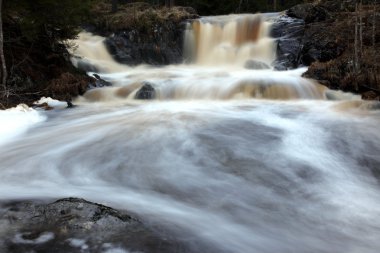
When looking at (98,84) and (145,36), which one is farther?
(145,36)

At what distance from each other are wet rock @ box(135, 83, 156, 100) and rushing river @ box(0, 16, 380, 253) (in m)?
0.29

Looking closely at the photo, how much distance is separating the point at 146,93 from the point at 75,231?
837cm

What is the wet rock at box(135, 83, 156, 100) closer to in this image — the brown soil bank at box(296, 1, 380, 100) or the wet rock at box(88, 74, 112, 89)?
the wet rock at box(88, 74, 112, 89)

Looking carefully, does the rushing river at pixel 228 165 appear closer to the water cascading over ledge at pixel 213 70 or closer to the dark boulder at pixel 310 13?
the water cascading over ledge at pixel 213 70

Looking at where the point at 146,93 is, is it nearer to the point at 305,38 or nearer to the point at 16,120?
the point at 16,120

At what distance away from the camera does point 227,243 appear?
356 centimetres

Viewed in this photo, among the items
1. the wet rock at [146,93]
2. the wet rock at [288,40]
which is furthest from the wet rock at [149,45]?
the wet rock at [146,93]

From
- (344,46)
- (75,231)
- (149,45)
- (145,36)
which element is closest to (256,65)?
(344,46)

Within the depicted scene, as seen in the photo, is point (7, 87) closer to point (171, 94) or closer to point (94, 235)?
point (171, 94)

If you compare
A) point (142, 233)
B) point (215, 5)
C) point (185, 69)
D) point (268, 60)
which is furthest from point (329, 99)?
point (215, 5)

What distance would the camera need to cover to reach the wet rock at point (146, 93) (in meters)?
11.6

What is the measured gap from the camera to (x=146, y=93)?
11.6 m

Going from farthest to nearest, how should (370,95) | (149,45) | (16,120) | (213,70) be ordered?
(149,45)
(213,70)
(370,95)
(16,120)

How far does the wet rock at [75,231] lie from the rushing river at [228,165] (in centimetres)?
32
